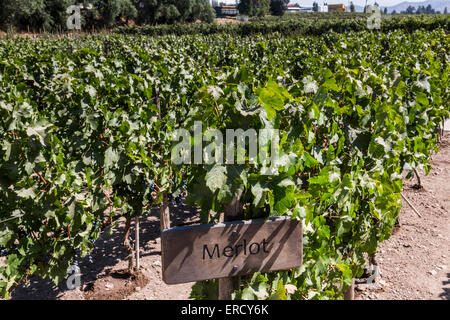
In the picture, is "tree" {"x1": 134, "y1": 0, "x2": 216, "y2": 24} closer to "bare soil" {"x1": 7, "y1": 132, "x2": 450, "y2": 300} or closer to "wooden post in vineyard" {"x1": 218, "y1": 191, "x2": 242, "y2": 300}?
"bare soil" {"x1": 7, "y1": 132, "x2": 450, "y2": 300}

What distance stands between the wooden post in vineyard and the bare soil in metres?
2.18

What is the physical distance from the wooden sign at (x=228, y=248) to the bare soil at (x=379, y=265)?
235 centimetres

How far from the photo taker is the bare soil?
151 inches

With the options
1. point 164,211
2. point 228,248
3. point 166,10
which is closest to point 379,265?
point 164,211

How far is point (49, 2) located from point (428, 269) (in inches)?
1741

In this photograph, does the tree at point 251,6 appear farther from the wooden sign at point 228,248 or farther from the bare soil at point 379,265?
the wooden sign at point 228,248

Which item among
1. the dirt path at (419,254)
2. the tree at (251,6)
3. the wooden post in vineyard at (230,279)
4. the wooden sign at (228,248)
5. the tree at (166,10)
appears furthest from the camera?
the tree at (251,6)
